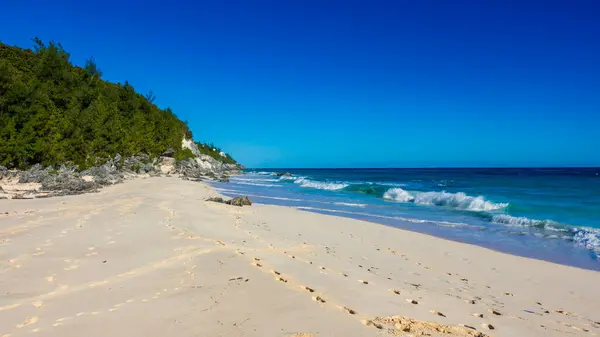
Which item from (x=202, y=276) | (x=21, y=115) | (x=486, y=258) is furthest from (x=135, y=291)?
(x=21, y=115)

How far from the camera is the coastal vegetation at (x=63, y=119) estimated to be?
20.5 metres

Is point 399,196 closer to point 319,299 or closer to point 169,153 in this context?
point 319,299

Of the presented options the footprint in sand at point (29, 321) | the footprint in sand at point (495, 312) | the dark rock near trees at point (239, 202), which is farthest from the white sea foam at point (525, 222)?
the footprint in sand at point (29, 321)

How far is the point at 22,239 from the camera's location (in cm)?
712

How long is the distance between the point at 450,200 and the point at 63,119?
91.8 feet

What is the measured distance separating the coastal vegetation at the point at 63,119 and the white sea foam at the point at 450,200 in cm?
2384

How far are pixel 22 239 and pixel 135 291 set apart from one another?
4.60 m

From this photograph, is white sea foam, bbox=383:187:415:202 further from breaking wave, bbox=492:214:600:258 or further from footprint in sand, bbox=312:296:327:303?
footprint in sand, bbox=312:296:327:303

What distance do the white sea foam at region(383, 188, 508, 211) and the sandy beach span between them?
12208 millimetres

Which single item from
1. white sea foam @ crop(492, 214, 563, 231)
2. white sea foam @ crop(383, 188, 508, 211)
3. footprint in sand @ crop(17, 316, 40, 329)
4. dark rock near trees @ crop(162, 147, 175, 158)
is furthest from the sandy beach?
dark rock near trees @ crop(162, 147, 175, 158)

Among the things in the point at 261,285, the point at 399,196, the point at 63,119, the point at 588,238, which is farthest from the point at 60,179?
the point at 588,238

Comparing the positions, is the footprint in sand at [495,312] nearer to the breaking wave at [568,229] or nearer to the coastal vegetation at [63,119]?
the breaking wave at [568,229]

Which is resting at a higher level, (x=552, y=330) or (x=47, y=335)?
(x=47, y=335)

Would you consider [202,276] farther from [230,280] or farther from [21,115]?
[21,115]
